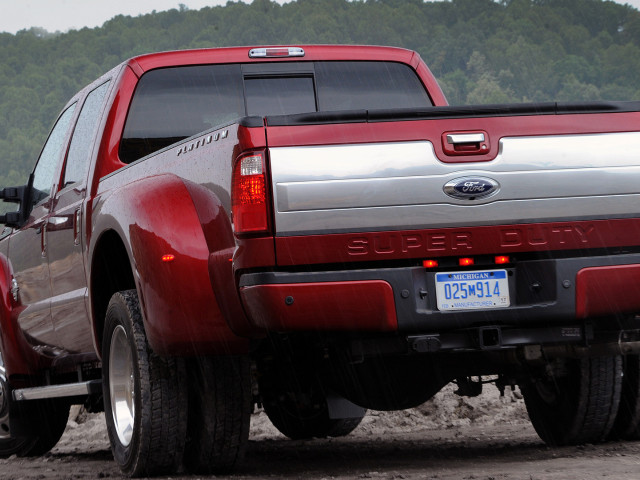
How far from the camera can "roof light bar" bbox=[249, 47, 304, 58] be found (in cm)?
621

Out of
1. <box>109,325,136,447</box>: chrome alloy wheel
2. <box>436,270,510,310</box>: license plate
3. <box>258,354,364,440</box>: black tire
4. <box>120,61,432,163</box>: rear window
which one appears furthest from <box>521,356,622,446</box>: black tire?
<box>109,325,136,447</box>: chrome alloy wheel

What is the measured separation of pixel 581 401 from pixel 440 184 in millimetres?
2070

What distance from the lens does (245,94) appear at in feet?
20.2

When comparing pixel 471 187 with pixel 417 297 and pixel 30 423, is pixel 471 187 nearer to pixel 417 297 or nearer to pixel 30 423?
pixel 417 297

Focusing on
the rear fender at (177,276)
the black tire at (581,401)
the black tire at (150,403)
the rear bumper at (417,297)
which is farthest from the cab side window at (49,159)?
the black tire at (581,401)

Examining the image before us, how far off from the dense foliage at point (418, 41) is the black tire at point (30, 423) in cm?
9212

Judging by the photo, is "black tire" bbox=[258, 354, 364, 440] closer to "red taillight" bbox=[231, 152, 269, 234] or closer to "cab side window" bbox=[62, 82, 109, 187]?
"red taillight" bbox=[231, 152, 269, 234]

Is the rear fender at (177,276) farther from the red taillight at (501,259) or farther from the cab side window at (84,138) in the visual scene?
the cab side window at (84,138)

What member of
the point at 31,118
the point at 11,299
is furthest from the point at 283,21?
the point at 11,299

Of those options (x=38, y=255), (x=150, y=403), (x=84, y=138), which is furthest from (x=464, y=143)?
(x=38, y=255)

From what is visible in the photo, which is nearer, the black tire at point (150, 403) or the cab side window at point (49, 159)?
the black tire at point (150, 403)

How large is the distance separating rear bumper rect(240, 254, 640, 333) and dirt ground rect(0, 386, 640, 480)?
671mm

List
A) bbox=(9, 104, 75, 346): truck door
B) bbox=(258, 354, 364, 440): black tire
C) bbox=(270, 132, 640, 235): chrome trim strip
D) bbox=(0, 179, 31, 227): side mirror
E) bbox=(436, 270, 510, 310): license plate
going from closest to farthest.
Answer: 1. bbox=(270, 132, 640, 235): chrome trim strip
2. bbox=(436, 270, 510, 310): license plate
3. bbox=(258, 354, 364, 440): black tire
4. bbox=(9, 104, 75, 346): truck door
5. bbox=(0, 179, 31, 227): side mirror

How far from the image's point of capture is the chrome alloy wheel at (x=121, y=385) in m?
5.26
